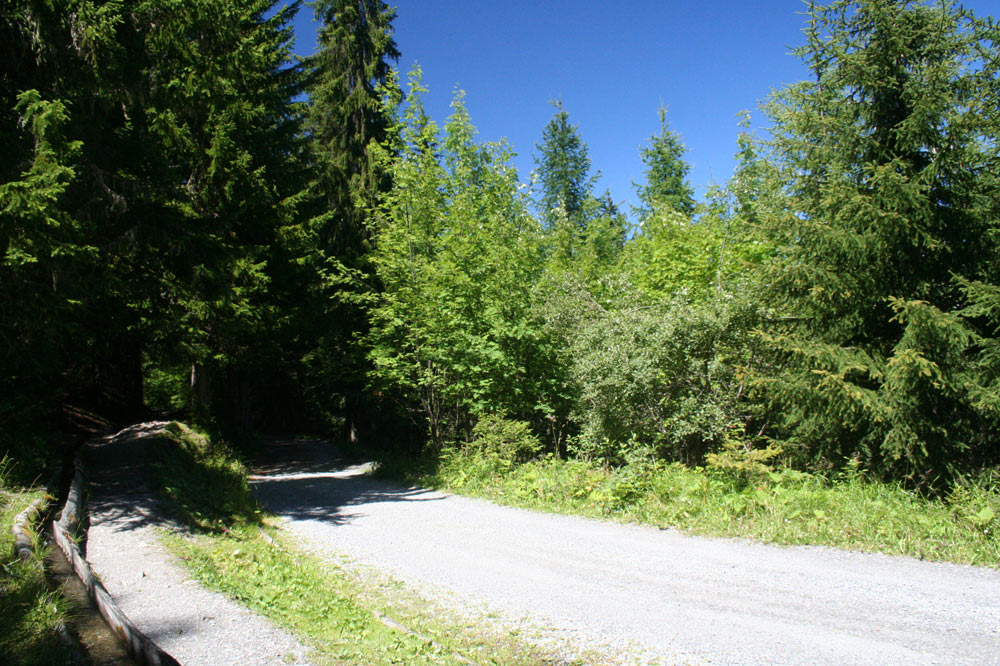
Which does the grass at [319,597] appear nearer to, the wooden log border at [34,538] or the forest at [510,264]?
the wooden log border at [34,538]

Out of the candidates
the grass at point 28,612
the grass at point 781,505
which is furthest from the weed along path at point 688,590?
the grass at point 28,612

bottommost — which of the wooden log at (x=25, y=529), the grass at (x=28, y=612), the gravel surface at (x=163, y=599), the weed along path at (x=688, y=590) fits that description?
the weed along path at (x=688, y=590)

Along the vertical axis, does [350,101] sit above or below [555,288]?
above

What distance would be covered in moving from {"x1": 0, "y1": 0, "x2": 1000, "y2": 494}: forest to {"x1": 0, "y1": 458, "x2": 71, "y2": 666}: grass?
3842mm

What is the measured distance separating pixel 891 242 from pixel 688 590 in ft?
20.7

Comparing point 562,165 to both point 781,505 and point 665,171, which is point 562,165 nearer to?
point 665,171

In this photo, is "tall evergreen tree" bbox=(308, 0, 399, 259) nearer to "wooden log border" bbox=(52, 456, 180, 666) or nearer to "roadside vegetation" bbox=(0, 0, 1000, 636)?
"roadside vegetation" bbox=(0, 0, 1000, 636)

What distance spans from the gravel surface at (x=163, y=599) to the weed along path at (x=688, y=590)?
1782 millimetres

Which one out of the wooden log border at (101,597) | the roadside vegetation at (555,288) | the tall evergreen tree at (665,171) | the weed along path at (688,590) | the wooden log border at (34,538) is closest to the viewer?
the wooden log border at (101,597)

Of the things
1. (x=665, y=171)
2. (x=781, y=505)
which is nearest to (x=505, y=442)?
(x=781, y=505)

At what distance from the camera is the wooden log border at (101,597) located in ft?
11.5

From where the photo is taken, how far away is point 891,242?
841cm

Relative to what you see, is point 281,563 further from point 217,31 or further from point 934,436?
point 217,31

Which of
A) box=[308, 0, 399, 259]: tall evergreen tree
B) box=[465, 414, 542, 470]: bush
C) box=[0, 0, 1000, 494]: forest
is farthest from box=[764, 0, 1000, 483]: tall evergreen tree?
box=[308, 0, 399, 259]: tall evergreen tree
